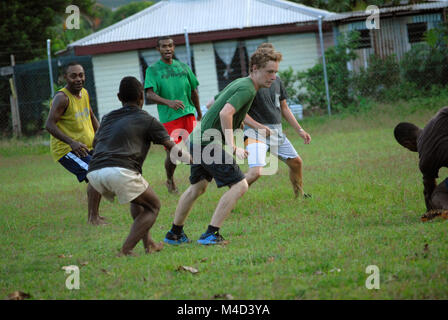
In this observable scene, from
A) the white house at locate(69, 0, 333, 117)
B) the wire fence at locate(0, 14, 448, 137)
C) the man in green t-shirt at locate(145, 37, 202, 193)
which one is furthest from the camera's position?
the white house at locate(69, 0, 333, 117)

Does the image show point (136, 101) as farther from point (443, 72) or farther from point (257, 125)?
point (443, 72)

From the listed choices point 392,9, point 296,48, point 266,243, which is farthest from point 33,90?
point 266,243

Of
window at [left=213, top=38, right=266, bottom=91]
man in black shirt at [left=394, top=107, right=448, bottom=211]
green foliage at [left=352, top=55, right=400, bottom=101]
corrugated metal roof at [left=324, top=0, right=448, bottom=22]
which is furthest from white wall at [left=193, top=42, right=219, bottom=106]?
man in black shirt at [left=394, top=107, right=448, bottom=211]

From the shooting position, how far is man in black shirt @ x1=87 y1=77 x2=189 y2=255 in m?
5.67

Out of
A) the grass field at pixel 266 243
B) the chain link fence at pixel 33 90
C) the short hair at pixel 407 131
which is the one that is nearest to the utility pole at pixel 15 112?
the chain link fence at pixel 33 90

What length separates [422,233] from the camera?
5750 millimetres

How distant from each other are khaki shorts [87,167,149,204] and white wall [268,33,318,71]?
57.0 feet

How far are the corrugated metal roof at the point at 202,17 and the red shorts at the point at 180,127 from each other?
43.4 feet

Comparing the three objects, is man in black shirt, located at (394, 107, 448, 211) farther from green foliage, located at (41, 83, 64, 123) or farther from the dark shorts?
green foliage, located at (41, 83, 64, 123)

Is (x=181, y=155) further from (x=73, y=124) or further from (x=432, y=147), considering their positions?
(x=73, y=124)

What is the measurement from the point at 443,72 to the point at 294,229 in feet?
47.9

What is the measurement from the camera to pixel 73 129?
8.23m

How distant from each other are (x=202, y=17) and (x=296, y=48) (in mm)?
4174

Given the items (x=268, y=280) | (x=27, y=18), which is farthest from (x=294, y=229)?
(x=27, y=18)
